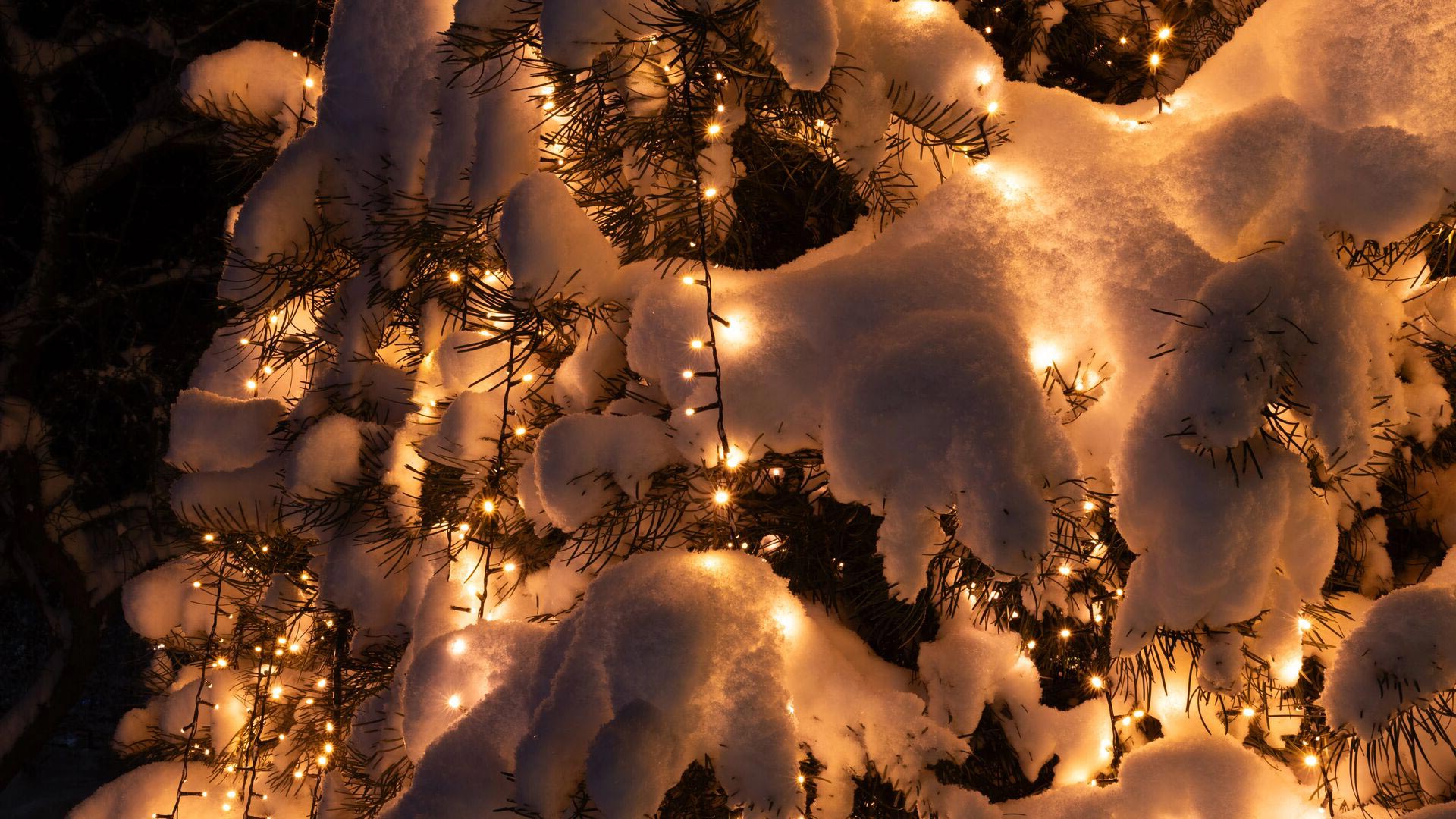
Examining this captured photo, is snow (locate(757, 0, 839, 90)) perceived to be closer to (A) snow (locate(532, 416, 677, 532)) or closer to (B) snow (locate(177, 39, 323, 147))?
(A) snow (locate(532, 416, 677, 532))

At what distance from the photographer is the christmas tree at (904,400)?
76 cm

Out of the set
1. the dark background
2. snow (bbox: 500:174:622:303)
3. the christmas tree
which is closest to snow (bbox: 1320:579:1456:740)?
the christmas tree

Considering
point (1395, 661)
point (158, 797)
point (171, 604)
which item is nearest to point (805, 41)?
point (1395, 661)

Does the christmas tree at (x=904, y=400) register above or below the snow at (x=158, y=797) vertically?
above

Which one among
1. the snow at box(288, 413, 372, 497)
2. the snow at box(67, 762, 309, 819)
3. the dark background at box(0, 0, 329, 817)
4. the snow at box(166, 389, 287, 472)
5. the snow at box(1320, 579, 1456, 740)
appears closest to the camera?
the snow at box(1320, 579, 1456, 740)

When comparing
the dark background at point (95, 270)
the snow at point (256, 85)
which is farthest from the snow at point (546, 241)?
the dark background at point (95, 270)

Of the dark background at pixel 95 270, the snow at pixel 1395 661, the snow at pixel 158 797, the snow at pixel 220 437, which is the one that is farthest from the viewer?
the dark background at pixel 95 270

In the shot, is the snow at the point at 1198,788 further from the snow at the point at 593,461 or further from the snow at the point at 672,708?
the snow at the point at 593,461

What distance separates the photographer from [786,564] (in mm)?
1103

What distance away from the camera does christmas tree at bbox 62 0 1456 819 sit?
76 centimetres

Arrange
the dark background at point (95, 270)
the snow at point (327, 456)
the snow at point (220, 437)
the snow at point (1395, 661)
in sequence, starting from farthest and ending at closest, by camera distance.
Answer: the dark background at point (95, 270), the snow at point (220, 437), the snow at point (327, 456), the snow at point (1395, 661)

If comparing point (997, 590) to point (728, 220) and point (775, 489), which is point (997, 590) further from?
point (728, 220)

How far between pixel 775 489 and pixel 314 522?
762 millimetres

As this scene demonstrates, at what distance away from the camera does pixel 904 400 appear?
0.78 metres
